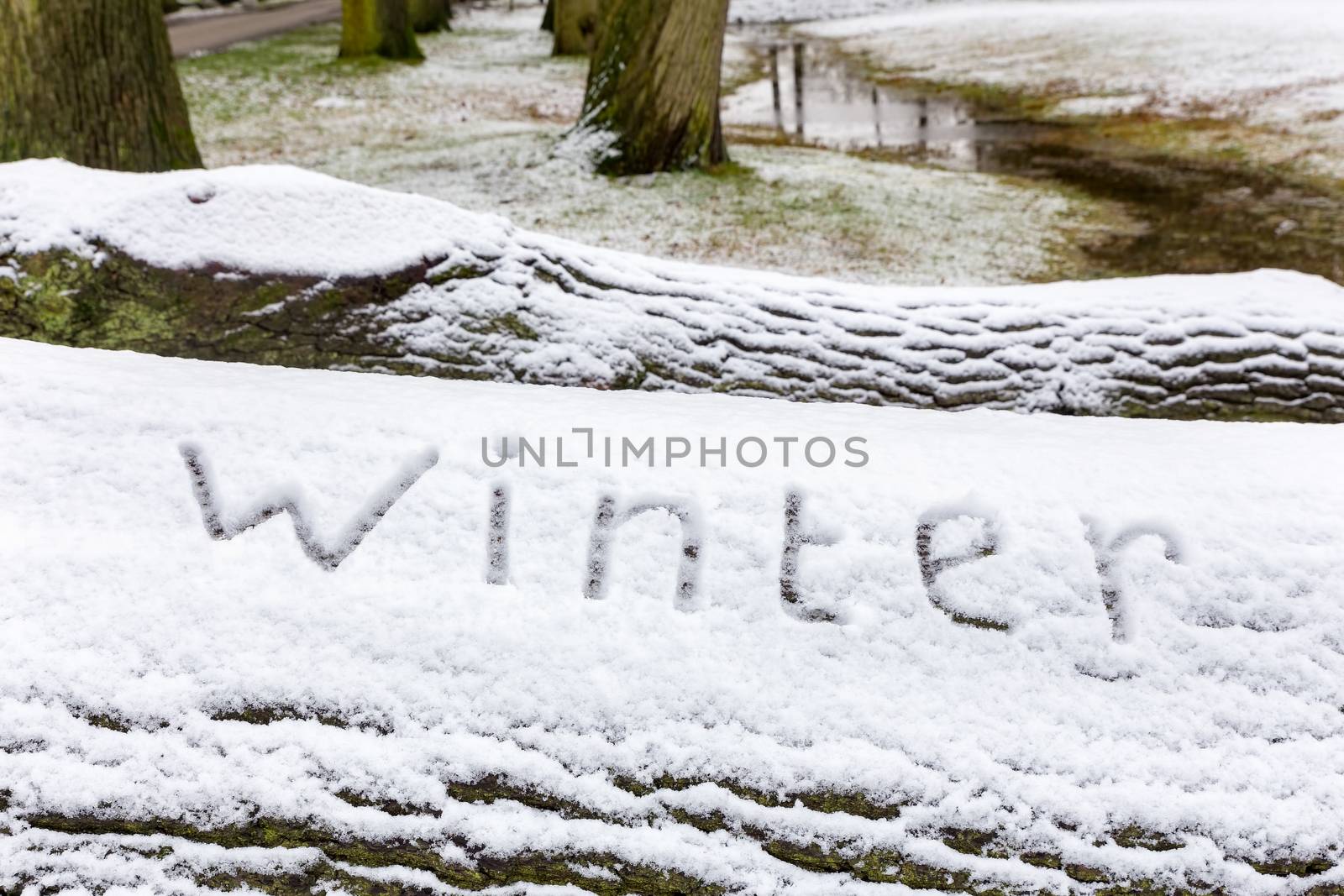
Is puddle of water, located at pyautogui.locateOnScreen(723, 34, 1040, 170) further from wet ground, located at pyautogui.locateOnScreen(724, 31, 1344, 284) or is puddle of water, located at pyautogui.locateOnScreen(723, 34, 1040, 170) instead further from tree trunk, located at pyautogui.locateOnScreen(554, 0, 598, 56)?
tree trunk, located at pyautogui.locateOnScreen(554, 0, 598, 56)

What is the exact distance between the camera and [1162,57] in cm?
1310

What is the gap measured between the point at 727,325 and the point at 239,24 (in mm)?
22615

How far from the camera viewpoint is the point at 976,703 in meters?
1.49

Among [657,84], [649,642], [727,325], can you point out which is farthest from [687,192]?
[649,642]

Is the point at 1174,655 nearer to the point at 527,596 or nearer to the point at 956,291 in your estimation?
the point at 527,596

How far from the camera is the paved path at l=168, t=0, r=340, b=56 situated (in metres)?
16.0

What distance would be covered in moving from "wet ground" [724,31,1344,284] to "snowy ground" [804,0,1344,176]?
0.71 meters

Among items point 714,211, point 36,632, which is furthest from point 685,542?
point 714,211

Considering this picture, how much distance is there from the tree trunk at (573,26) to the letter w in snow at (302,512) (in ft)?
51.0

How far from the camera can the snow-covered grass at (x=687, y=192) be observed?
5.52 meters

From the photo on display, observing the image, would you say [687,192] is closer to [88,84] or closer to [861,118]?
[88,84]

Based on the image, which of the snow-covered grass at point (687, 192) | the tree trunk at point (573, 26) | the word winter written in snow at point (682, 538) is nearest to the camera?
the word winter written in snow at point (682, 538)

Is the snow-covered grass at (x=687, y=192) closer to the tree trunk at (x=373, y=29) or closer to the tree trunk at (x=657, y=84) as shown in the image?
the tree trunk at (x=657, y=84)

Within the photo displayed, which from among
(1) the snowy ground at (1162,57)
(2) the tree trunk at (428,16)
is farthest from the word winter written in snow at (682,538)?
(2) the tree trunk at (428,16)
